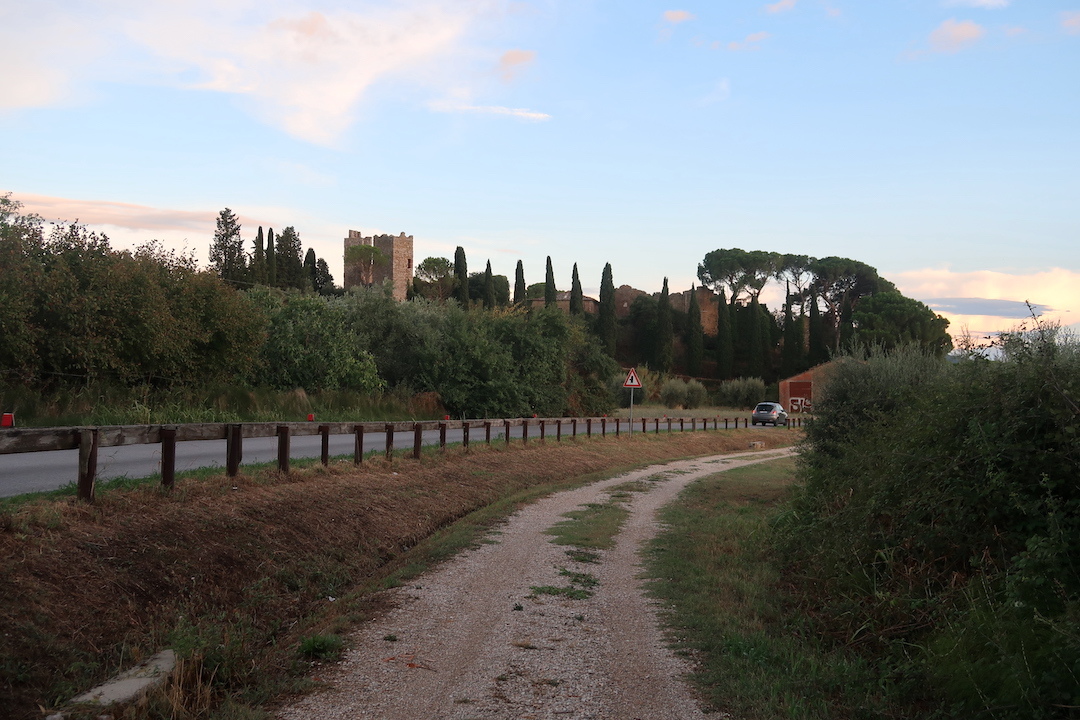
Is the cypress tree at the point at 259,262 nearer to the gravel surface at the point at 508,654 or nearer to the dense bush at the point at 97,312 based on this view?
the dense bush at the point at 97,312

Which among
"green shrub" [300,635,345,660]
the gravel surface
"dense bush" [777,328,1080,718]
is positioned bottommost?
the gravel surface

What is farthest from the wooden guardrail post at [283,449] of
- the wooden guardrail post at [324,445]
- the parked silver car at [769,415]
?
the parked silver car at [769,415]

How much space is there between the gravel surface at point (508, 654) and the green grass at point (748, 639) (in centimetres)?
27

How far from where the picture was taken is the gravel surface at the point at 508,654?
5.29 meters

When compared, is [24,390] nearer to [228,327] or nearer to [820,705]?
[228,327]

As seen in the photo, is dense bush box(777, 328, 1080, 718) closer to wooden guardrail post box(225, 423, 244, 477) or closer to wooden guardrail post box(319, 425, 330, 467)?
wooden guardrail post box(225, 423, 244, 477)

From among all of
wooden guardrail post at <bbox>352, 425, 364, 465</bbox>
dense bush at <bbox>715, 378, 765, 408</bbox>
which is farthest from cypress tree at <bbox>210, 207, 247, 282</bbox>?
wooden guardrail post at <bbox>352, 425, 364, 465</bbox>

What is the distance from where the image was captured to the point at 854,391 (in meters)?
15.4

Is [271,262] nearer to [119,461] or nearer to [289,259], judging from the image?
[289,259]

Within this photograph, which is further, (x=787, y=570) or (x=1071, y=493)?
(x=787, y=570)

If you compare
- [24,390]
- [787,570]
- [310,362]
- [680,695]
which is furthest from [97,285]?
[680,695]

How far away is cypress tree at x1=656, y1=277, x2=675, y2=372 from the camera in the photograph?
81.2 m

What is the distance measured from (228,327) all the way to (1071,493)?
23.6 metres

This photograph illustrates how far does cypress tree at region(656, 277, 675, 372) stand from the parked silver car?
27.0m
